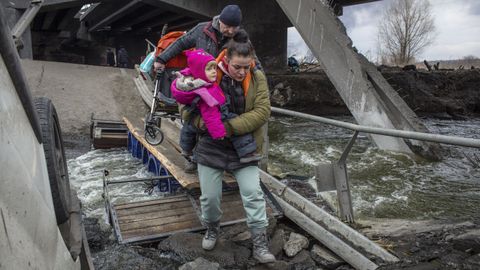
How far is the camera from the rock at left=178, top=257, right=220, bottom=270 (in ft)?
10.3

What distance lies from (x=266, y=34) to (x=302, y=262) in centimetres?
1508

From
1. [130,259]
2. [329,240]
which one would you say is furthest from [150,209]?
[329,240]

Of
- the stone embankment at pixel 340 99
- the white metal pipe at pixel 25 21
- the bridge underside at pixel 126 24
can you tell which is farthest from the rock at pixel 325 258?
the bridge underside at pixel 126 24

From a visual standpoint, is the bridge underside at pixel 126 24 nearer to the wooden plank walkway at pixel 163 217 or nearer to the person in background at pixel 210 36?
the person in background at pixel 210 36

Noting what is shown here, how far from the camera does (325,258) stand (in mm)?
3516

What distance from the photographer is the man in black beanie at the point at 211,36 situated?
12.7 ft

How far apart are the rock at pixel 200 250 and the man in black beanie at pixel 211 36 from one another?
5.83 ft

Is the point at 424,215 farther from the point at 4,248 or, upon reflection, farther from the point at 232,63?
the point at 4,248

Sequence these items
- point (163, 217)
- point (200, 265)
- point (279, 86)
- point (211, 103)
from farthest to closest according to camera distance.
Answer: point (279, 86) → point (163, 217) → point (200, 265) → point (211, 103)

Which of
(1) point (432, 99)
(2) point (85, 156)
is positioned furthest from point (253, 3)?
(2) point (85, 156)

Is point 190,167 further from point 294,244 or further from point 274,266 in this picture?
point 274,266

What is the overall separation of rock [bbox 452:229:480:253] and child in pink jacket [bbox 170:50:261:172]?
1.53 metres

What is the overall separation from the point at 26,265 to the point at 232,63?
2.03 meters

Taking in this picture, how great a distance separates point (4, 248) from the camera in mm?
1337
